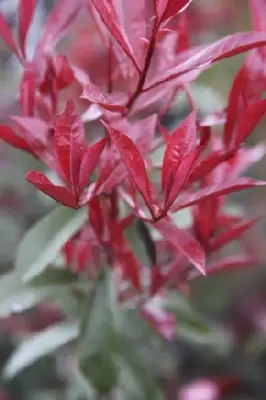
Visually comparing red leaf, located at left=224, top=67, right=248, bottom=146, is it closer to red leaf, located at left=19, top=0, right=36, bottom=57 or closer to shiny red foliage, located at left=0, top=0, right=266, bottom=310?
shiny red foliage, located at left=0, top=0, right=266, bottom=310

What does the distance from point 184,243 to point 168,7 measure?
8.3 inches

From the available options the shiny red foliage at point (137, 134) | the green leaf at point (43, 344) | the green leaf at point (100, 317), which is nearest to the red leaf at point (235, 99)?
the shiny red foliage at point (137, 134)

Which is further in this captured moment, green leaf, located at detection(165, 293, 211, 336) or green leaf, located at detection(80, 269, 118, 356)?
green leaf, located at detection(165, 293, 211, 336)

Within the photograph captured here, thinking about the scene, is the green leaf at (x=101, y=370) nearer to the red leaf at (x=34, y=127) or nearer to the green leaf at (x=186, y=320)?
the green leaf at (x=186, y=320)

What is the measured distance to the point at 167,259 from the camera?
2.69ft

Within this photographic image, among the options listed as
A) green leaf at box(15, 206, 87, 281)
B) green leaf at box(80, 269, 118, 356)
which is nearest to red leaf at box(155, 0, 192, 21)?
green leaf at box(15, 206, 87, 281)

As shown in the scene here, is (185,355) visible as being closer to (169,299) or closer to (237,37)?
(169,299)

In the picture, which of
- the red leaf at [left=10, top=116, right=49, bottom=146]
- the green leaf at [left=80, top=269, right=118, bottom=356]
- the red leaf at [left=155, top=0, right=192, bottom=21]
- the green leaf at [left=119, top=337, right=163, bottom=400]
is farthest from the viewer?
the green leaf at [left=119, top=337, right=163, bottom=400]

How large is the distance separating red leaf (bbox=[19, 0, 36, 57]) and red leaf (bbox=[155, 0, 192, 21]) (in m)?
0.17

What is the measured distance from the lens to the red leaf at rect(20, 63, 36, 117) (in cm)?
61

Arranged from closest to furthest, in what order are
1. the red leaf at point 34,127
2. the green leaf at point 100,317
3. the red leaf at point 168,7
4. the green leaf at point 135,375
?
1. the red leaf at point 168,7
2. the red leaf at point 34,127
3. the green leaf at point 100,317
4. the green leaf at point 135,375

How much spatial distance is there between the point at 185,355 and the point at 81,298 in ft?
1.53

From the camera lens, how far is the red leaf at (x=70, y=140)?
20.9 inches

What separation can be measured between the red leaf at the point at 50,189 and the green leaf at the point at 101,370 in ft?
0.83
